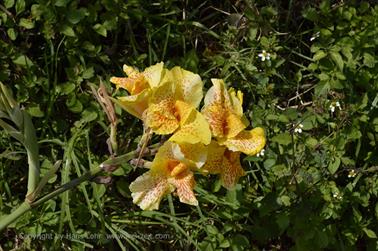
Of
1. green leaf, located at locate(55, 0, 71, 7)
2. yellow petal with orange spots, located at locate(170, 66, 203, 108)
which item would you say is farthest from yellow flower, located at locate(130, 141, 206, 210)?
green leaf, located at locate(55, 0, 71, 7)

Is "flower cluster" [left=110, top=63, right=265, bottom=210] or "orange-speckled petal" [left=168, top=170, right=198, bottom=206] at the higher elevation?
"flower cluster" [left=110, top=63, right=265, bottom=210]

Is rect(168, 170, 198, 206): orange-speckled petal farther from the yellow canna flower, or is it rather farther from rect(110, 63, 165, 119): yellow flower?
rect(110, 63, 165, 119): yellow flower

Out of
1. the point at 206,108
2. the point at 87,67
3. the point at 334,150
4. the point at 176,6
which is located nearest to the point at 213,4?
the point at 176,6

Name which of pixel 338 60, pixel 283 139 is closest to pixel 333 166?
pixel 283 139

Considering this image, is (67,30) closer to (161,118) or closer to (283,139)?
(283,139)

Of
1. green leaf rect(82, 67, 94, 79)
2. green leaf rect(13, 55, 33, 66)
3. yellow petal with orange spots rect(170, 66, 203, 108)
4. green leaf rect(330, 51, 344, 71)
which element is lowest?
green leaf rect(330, 51, 344, 71)

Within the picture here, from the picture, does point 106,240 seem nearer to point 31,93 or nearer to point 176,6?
point 31,93

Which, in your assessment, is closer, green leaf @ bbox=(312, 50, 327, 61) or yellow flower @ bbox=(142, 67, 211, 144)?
yellow flower @ bbox=(142, 67, 211, 144)
